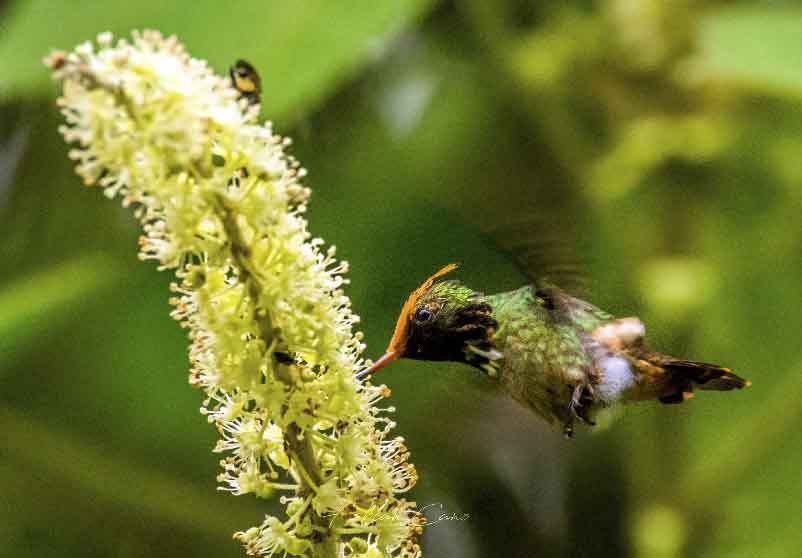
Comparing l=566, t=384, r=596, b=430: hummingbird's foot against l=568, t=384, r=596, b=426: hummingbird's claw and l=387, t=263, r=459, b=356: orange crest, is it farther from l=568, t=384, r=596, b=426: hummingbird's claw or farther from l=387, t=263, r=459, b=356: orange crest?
l=387, t=263, r=459, b=356: orange crest

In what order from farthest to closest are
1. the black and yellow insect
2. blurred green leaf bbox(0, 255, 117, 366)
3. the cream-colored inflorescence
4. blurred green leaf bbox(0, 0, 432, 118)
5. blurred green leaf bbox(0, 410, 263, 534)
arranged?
blurred green leaf bbox(0, 410, 263, 534) → blurred green leaf bbox(0, 255, 117, 366) → blurred green leaf bbox(0, 0, 432, 118) → the black and yellow insect → the cream-colored inflorescence

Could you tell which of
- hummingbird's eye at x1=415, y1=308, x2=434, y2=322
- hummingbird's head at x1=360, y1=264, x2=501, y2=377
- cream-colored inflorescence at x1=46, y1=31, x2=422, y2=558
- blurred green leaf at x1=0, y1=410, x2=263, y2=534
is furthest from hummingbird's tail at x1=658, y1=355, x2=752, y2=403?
blurred green leaf at x1=0, y1=410, x2=263, y2=534

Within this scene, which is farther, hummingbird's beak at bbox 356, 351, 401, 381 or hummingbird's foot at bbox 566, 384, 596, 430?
hummingbird's foot at bbox 566, 384, 596, 430

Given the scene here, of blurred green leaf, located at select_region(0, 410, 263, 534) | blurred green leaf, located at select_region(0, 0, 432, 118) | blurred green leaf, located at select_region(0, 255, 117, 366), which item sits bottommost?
blurred green leaf, located at select_region(0, 410, 263, 534)

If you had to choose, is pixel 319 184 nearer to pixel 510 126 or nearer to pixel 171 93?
pixel 510 126

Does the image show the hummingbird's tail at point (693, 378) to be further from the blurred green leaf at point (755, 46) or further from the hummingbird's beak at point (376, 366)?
the blurred green leaf at point (755, 46)

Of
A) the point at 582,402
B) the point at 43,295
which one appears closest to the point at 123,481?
the point at 43,295
